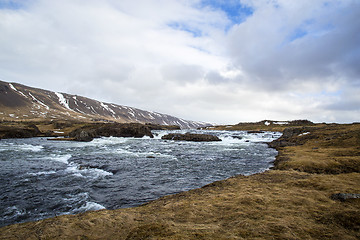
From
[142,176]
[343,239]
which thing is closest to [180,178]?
[142,176]

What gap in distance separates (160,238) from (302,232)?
159 inches

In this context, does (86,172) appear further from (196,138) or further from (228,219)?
(196,138)

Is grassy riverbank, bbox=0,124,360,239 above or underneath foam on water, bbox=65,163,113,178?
above

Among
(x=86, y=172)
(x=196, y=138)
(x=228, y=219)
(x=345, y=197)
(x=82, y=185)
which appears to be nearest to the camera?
(x=228, y=219)

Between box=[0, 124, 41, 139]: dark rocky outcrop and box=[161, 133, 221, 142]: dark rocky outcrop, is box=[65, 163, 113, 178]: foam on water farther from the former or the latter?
box=[0, 124, 41, 139]: dark rocky outcrop

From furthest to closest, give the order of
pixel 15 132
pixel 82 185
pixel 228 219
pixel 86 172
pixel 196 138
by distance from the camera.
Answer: pixel 196 138
pixel 15 132
pixel 86 172
pixel 82 185
pixel 228 219

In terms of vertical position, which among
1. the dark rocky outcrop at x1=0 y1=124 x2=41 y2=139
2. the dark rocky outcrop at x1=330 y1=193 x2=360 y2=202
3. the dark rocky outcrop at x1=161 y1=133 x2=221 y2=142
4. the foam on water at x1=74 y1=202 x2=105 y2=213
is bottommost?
the dark rocky outcrop at x1=0 y1=124 x2=41 y2=139

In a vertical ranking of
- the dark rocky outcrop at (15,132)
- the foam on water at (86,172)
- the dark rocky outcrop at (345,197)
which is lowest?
the dark rocky outcrop at (15,132)

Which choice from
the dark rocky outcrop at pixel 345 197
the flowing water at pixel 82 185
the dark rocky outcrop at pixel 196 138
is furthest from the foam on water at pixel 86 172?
the dark rocky outcrop at pixel 196 138

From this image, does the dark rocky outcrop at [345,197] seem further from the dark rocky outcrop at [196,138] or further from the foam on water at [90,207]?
the dark rocky outcrop at [196,138]

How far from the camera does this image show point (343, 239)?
4938mm

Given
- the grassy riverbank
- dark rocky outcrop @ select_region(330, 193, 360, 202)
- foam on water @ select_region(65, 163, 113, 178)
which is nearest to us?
the grassy riverbank

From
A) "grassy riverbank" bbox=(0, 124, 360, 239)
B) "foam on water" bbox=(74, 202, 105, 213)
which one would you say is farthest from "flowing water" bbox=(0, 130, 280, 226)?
"grassy riverbank" bbox=(0, 124, 360, 239)

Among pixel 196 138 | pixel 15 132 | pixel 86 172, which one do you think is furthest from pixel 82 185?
pixel 15 132
